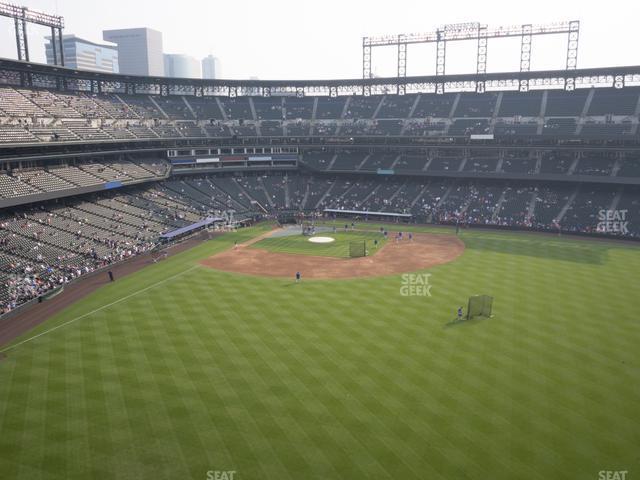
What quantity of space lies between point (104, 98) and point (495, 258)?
72714 millimetres

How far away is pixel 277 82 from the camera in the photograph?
104250 millimetres

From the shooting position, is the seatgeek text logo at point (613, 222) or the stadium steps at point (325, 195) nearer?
the seatgeek text logo at point (613, 222)

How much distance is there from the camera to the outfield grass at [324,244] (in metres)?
59.4

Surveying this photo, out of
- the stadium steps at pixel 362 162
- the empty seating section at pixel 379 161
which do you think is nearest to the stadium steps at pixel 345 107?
the stadium steps at pixel 362 162

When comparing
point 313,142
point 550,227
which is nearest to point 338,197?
point 313,142

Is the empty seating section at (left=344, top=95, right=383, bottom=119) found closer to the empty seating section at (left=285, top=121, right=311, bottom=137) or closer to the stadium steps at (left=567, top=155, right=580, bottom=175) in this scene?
the empty seating section at (left=285, top=121, right=311, bottom=137)

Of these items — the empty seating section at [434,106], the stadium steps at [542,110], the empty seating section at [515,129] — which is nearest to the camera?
the stadium steps at [542,110]

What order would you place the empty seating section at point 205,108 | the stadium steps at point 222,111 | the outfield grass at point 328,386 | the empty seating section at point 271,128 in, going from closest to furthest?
the outfield grass at point 328,386
the empty seating section at point 205,108
the empty seating section at point 271,128
the stadium steps at point 222,111

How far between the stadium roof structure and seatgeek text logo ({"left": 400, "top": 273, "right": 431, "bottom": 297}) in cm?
6045

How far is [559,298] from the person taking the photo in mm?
39844

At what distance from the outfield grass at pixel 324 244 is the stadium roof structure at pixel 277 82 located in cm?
4397

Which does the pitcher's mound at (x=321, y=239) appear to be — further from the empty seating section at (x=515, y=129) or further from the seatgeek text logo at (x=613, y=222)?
the empty seating section at (x=515, y=129)

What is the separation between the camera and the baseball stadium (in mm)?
22016

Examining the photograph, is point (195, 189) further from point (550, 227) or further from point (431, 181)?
point (550, 227)
